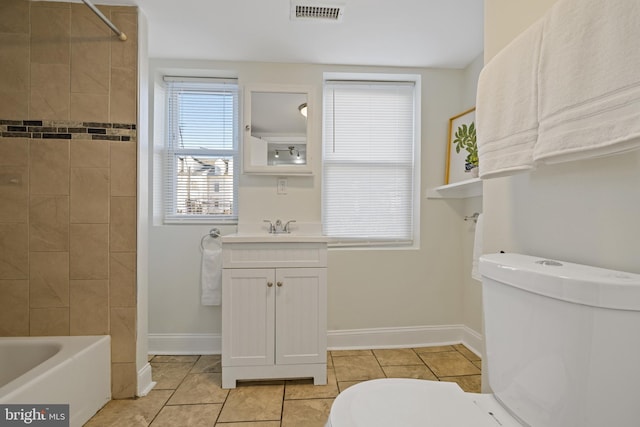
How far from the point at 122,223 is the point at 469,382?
2.35 metres

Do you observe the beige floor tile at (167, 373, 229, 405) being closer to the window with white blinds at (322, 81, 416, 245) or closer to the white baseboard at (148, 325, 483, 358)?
the white baseboard at (148, 325, 483, 358)

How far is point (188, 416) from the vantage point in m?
1.59

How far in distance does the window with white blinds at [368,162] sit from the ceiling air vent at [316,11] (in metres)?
0.71

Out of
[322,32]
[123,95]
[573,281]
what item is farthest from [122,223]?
[573,281]

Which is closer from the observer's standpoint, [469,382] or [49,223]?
[49,223]

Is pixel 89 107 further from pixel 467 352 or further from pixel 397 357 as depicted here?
pixel 467 352

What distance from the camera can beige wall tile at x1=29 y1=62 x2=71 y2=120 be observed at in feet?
5.67

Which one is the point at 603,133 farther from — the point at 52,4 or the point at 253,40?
the point at 52,4

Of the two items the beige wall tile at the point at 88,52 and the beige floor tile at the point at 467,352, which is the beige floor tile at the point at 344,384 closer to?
the beige floor tile at the point at 467,352

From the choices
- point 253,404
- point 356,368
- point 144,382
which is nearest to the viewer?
point 253,404

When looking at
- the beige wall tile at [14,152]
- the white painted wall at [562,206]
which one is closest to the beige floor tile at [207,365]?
the beige wall tile at [14,152]

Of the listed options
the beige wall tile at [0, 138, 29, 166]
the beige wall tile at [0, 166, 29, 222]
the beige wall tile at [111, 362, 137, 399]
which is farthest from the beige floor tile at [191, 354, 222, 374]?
the beige wall tile at [0, 138, 29, 166]

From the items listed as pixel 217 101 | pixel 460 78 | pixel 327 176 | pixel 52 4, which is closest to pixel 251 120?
pixel 217 101

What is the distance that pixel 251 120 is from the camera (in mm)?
2268
